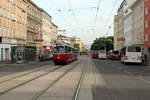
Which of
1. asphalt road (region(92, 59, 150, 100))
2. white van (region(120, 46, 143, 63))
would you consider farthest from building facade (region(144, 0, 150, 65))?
asphalt road (region(92, 59, 150, 100))

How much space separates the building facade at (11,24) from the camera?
6043cm

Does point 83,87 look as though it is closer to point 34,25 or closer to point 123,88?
point 123,88

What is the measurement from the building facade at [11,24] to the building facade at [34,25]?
511 centimetres

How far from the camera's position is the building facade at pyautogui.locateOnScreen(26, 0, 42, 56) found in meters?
84.8

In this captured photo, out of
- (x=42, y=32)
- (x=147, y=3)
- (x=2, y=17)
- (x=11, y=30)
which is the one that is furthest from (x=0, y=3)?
(x=42, y=32)

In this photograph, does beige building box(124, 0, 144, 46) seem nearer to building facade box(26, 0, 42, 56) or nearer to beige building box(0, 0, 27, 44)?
building facade box(26, 0, 42, 56)

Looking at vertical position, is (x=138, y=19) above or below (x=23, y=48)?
above

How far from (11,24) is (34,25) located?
83.1 feet

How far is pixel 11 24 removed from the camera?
219ft

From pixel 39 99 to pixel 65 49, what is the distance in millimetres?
33019

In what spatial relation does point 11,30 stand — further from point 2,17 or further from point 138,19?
point 138,19

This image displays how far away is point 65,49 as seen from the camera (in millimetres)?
44500

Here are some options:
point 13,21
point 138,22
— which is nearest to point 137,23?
point 138,22

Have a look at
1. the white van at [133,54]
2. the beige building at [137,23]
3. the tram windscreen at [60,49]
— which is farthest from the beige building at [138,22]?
the tram windscreen at [60,49]
